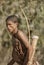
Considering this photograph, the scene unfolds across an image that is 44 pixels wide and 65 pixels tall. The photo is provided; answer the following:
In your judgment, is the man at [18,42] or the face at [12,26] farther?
the face at [12,26]

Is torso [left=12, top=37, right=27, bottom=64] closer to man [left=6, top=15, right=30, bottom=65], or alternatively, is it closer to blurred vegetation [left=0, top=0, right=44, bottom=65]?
man [left=6, top=15, right=30, bottom=65]

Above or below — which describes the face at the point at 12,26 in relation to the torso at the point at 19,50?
above

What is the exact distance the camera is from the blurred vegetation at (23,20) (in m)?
7.62

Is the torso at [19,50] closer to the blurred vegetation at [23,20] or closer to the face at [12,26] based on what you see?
the face at [12,26]

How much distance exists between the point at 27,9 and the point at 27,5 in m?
0.13

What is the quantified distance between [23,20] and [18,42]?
327cm

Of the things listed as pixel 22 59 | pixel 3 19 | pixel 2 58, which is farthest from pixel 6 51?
pixel 22 59

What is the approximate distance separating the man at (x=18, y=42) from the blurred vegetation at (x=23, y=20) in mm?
2898

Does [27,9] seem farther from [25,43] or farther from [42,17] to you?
[25,43]

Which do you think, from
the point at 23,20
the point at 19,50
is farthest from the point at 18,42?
the point at 23,20

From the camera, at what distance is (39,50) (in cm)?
768

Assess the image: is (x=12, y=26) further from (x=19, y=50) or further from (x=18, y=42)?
(x=19, y=50)

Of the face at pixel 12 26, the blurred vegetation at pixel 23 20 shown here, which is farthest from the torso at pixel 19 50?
the blurred vegetation at pixel 23 20

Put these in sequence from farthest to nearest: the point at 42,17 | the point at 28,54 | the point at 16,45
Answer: the point at 42,17
the point at 16,45
the point at 28,54
